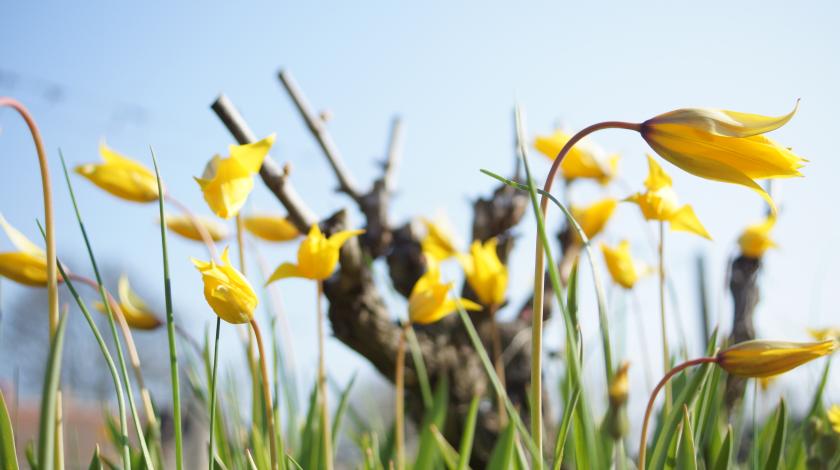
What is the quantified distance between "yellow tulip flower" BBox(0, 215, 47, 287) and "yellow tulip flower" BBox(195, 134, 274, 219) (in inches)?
9.0

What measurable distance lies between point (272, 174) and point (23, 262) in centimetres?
38

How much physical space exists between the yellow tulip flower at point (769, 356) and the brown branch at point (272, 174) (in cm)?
61

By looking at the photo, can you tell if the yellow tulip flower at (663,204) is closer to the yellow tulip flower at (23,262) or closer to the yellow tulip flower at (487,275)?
the yellow tulip flower at (487,275)

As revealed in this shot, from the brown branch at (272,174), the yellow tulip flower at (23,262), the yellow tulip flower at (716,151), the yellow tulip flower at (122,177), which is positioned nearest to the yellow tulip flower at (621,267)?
the brown branch at (272,174)

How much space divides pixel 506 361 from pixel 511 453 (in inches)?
42.3

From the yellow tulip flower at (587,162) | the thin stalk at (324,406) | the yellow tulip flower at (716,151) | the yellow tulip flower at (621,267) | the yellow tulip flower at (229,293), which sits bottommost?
the thin stalk at (324,406)

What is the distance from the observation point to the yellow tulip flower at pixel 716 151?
1.89 ft

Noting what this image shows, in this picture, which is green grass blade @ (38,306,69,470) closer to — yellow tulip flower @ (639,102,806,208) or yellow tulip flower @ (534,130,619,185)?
yellow tulip flower @ (639,102,806,208)

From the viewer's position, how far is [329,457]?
78 centimetres

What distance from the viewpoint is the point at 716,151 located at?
1.91 ft

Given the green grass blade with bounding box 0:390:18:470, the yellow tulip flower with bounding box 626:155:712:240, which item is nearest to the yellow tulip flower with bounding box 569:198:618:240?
the yellow tulip flower with bounding box 626:155:712:240

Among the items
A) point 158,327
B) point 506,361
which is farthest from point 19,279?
point 506,361

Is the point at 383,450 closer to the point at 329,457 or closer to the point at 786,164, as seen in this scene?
the point at 329,457

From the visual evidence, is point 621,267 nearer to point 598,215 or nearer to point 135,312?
point 598,215
